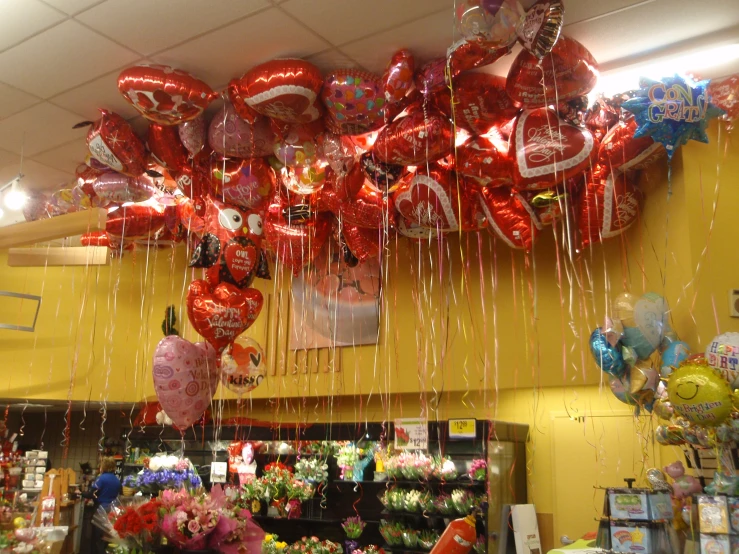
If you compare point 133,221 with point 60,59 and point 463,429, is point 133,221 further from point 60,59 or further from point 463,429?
point 463,429

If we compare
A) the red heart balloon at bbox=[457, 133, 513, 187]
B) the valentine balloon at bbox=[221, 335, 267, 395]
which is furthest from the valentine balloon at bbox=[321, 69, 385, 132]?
the valentine balloon at bbox=[221, 335, 267, 395]

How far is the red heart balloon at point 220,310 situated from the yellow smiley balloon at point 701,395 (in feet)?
8.16

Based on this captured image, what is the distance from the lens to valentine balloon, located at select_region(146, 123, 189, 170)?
13.2 ft

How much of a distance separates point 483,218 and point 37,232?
3.32 metres

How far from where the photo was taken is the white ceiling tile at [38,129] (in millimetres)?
4117

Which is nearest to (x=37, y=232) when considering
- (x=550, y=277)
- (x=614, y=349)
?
(x=550, y=277)

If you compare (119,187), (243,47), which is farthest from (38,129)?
(243,47)

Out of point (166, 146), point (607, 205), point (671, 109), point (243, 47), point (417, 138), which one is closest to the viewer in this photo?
point (671, 109)

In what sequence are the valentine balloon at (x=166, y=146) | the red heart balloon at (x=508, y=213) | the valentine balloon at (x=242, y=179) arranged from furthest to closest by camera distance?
the valentine balloon at (x=242, y=179) → the valentine balloon at (x=166, y=146) → the red heart balloon at (x=508, y=213)

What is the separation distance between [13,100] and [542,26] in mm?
2959

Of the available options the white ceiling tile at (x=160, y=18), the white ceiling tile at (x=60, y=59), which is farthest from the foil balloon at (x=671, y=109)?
the white ceiling tile at (x=60, y=59)

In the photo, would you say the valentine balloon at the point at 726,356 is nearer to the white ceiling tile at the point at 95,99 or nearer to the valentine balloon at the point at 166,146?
the valentine balloon at the point at 166,146

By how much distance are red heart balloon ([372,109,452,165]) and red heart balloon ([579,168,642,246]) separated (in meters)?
0.81

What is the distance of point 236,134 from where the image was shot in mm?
3869
